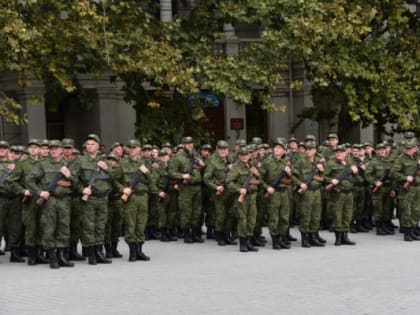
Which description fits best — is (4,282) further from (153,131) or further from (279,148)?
(153,131)

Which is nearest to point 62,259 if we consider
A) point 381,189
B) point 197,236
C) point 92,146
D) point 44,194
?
point 44,194

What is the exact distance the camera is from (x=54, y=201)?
42.6ft

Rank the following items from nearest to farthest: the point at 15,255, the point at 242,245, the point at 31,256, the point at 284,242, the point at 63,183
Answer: the point at 63,183
the point at 31,256
the point at 15,255
the point at 242,245
the point at 284,242

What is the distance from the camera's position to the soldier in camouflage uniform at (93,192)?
42.8 feet

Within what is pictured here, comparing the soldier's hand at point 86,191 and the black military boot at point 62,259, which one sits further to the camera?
the black military boot at point 62,259

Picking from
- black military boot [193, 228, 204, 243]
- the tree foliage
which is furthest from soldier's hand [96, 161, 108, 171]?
the tree foliage

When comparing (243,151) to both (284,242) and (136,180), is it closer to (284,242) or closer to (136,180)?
(284,242)

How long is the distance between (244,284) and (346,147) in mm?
6018

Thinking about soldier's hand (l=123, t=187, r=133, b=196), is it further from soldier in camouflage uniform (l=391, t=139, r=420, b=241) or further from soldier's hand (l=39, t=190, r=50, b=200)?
soldier in camouflage uniform (l=391, t=139, r=420, b=241)

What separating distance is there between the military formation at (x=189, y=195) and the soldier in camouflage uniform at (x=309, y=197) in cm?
2

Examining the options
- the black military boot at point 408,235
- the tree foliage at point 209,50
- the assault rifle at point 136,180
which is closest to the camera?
the assault rifle at point 136,180

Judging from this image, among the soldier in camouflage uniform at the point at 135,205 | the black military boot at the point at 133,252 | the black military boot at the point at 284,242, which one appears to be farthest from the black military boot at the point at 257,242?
the black military boot at the point at 133,252

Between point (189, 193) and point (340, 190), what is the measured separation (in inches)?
120

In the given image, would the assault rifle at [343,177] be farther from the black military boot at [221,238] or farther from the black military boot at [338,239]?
the black military boot at [221,238]
